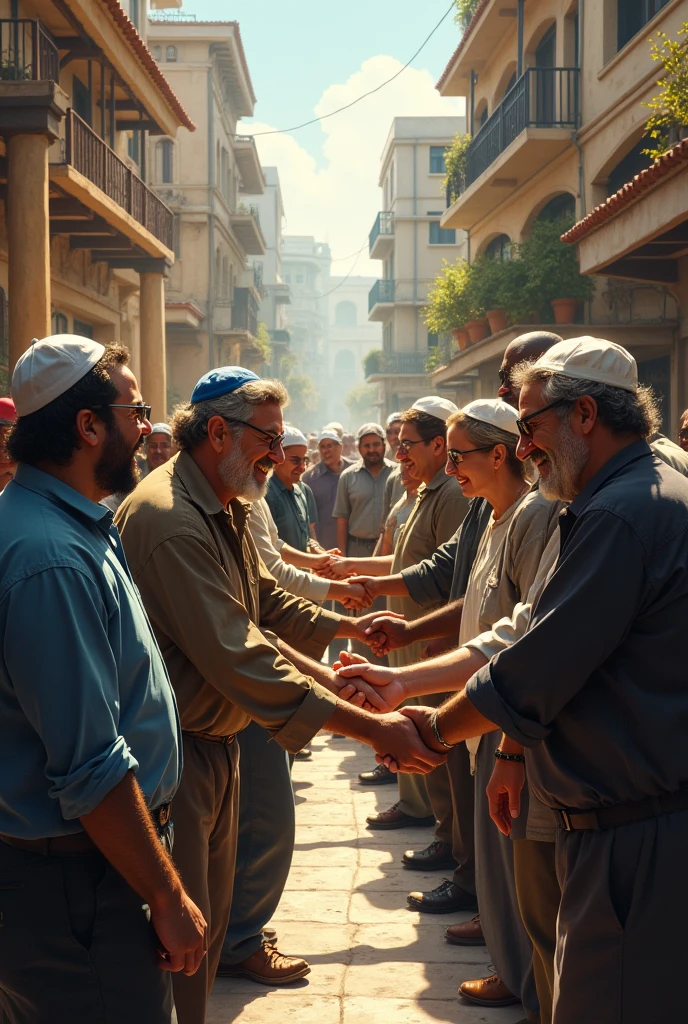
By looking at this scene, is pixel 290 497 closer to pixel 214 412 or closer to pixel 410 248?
pixel 214 412

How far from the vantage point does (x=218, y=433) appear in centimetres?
376

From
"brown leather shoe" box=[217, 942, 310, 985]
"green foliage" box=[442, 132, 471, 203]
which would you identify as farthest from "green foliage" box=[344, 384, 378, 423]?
"brown leather shoe" box=[217, 942, 310, 985]

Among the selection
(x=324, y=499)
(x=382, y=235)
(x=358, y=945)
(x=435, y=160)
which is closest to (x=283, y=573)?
(x=358, y=945)

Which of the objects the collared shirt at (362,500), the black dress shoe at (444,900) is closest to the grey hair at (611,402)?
the black dress shoe at (444,900)

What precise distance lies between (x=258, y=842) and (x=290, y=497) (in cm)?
385

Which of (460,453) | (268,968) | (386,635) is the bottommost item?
(268,968)

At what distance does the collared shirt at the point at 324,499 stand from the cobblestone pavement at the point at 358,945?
4358 mm

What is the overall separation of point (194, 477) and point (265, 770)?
5.84ft

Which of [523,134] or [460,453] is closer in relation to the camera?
[460,453]

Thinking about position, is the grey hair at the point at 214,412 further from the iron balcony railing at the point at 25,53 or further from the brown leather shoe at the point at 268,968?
the iron balcony railing at the point at 25,53

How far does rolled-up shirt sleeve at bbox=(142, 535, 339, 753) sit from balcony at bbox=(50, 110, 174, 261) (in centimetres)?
1263

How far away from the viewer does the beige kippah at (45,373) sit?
254cm

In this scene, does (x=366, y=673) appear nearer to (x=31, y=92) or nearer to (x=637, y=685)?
(x=637, y=685)

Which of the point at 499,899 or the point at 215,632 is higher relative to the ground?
the point at 215,632
